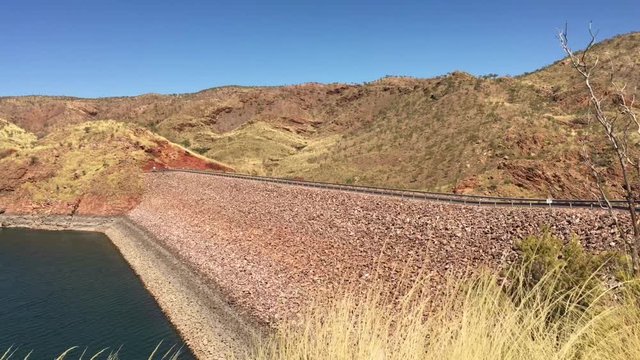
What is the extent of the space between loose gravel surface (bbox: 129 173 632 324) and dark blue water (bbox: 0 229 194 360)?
4989 millimetres

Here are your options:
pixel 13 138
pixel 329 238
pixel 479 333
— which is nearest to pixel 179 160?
pixel 13 138

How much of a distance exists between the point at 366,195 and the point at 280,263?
8.07 meters

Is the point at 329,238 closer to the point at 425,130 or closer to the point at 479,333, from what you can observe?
the point at 479,333

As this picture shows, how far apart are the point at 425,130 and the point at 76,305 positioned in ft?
185

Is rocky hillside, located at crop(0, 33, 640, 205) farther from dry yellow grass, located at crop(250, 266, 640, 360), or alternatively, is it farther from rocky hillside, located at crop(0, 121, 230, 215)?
rocky hillside, located at crop(0, 121, 230, 215)

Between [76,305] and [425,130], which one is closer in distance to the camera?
[76,305]

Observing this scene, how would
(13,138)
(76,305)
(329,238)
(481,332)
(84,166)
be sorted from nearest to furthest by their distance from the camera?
(481,332) < (329,238) < (76,305) < (84,166) < (13,138)

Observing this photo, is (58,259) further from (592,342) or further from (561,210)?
(592,342)

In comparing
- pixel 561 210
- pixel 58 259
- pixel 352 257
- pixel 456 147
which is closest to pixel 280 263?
pixel 352 257

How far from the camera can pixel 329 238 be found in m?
32.3

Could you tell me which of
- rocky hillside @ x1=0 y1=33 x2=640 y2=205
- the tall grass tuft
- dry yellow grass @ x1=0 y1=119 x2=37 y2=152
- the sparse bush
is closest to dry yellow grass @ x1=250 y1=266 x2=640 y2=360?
the tall grass tuft

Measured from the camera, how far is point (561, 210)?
75.1 ft

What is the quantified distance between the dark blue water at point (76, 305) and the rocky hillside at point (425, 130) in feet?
85.2

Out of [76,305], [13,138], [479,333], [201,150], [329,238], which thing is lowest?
[76,305]
